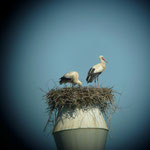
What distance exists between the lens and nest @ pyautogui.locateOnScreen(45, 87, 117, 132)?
7.90 metres

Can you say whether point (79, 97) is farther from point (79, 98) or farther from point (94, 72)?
point (94, 72)

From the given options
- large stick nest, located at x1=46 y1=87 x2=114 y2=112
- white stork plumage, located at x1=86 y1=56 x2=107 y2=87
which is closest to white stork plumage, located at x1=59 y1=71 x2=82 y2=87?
white stork plumage, located at x1=86 y1=56 x2=107 y2=87

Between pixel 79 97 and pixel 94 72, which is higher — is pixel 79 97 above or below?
below

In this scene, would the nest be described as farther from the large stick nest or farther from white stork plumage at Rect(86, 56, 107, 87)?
white stork plumage at Rect(86, 56, 107, 87)

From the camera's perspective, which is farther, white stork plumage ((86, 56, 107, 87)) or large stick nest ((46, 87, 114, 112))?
white stork plumage ((86, 56, 107, 87))

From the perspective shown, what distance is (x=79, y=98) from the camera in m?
7.85

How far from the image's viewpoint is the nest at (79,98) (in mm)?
7902

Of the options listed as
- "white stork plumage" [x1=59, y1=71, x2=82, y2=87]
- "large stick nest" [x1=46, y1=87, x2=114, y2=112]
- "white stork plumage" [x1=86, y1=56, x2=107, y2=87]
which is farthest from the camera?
"white stork plumage" [x1=86, y1=56, x2=107, y2=87]

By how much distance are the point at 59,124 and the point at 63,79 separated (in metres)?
2.13

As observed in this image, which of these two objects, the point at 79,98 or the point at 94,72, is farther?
the point at 94,72

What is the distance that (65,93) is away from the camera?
794 centimetres

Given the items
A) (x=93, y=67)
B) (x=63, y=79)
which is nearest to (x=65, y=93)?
(x=63, y=79)

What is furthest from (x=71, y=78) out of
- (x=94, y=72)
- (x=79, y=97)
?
(x=79, y=97)

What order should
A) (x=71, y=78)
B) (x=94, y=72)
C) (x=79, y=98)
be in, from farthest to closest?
(x=94, y=72)
(x=71, y=78)
(x=79, y=98)
